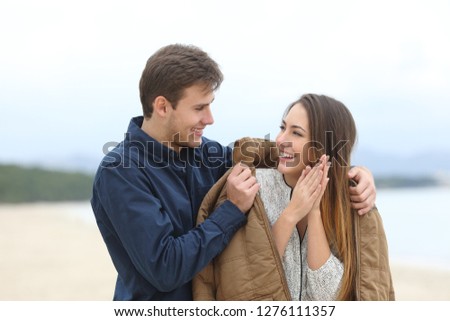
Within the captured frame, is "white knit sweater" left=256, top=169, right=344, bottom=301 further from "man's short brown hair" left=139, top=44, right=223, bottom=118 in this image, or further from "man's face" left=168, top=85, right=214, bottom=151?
"man's short brown hair" left=139, top=44, right=223, bottom=118

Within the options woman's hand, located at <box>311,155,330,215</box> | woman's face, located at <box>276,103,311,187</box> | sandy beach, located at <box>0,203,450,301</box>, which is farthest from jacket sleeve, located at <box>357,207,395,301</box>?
sandy beach, located at <box>0,203,450,301</box>

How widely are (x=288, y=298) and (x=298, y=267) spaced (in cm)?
14

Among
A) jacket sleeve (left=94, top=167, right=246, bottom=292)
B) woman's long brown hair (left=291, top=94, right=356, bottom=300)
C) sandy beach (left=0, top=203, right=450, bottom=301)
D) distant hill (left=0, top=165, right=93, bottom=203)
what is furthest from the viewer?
distant hill (left=0, top=165, right=93, bottom=203)

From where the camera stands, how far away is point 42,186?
16.3 metres

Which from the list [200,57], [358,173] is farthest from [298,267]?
[200,57]

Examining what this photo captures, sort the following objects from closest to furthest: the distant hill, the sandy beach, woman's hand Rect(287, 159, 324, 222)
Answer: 1. woman's hand Rect(287, 159, 324, 222)
2. the sandy beach
3. the distant hill

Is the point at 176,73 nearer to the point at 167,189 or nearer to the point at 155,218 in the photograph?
the point at 167,189

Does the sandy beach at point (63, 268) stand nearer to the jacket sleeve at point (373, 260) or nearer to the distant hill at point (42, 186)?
the distant hill at point (42, 186)

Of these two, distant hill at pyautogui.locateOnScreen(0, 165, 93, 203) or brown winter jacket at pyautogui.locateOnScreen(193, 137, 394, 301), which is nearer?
brown winter jacket at pyautogui.locateOnScreen(193, 137, 394, 301)

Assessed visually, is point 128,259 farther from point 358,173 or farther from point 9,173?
point 9,173

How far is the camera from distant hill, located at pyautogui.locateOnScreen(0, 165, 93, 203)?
15.9 m

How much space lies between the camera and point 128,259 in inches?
82.1

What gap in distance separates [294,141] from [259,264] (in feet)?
1.70

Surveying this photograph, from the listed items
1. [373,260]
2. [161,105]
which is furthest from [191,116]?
[373,260]
